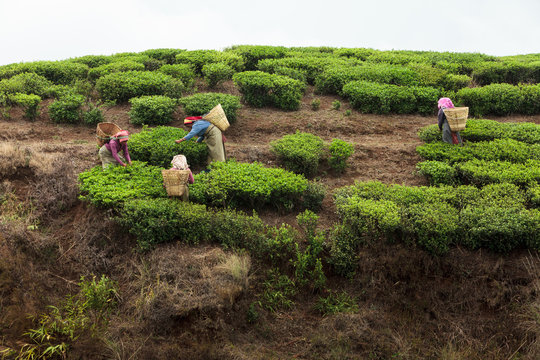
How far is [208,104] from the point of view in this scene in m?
11.1

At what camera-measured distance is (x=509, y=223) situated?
6789 millimetres

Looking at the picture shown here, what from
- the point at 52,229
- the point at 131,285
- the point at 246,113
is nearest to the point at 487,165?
the point at 246,113

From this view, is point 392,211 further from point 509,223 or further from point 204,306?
point 204,306

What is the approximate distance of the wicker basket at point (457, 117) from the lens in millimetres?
9555

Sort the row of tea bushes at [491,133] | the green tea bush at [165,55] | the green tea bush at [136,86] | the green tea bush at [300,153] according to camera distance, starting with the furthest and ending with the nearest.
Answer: the green tea bush at [165,55], the green tea bush at [136,86], the row of tea bushes at [491,133], the green tea bush at [300,153]

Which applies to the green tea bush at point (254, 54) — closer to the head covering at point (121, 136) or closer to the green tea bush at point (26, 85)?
the green tea bush at point (26, 85)

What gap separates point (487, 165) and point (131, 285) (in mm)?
7524

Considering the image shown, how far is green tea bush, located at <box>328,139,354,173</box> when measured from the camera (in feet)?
31.1

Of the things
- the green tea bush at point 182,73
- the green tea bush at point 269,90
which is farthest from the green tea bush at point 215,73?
the green tea bush at point 269,90

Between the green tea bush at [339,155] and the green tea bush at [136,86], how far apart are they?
5.37 meters

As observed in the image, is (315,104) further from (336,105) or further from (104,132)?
(104,132)

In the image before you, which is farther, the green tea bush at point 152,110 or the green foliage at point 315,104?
the green foliage at point 315,104

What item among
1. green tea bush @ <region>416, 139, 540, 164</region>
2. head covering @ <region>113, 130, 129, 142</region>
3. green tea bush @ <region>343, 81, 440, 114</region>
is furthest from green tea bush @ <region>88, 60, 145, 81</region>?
green tea bush @ <region>416, 139, 540, 164</region>

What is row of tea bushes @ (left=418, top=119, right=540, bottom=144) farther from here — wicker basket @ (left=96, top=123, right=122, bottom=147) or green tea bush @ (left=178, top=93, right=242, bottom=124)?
wicker basket @ (left=96, top=123, right=122, bottom=147)
